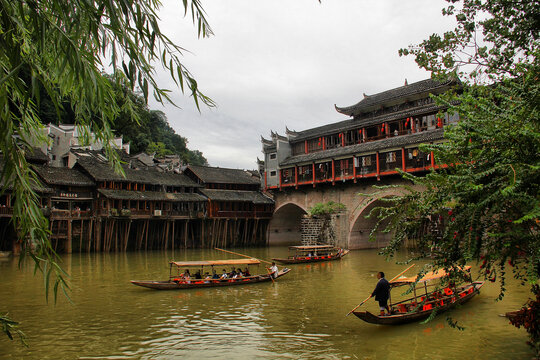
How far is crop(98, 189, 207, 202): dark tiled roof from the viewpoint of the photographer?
32800 millimetres

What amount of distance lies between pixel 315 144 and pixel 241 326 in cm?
2978

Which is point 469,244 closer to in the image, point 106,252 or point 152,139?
point 106,252

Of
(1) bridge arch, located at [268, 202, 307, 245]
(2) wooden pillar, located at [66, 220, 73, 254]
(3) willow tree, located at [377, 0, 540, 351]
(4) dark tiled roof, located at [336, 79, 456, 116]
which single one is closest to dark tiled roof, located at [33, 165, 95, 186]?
(2) wooden pillar, located at [66, 220, 73, 254]

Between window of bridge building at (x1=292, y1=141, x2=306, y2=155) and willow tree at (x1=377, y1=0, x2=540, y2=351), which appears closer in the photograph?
willow tree at (x1=377, y1=0, x2=540, y2=351)

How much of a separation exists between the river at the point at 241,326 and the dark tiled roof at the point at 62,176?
13462 millimetres

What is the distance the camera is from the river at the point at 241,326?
365 inches

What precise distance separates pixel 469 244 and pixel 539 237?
1.02 metres

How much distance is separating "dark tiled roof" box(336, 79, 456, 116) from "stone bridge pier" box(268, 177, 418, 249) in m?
7.17

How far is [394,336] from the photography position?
10172 millimetres

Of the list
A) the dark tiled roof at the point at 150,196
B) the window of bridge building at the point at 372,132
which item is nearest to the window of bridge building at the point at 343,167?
the window of bridge building at the point at 372,132

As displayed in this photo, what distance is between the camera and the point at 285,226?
45688 mm

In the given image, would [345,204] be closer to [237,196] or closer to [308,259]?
[308,259]

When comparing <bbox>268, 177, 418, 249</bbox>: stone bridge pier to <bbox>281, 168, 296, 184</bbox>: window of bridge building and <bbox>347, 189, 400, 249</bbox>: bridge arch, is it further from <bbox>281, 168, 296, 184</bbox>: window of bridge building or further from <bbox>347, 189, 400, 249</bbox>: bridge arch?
<bbox>281, 168, 296, 184</bbox>: window of bridge building

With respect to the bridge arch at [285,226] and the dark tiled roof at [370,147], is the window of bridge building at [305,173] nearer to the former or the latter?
the dark tiled roof at [370,147]
